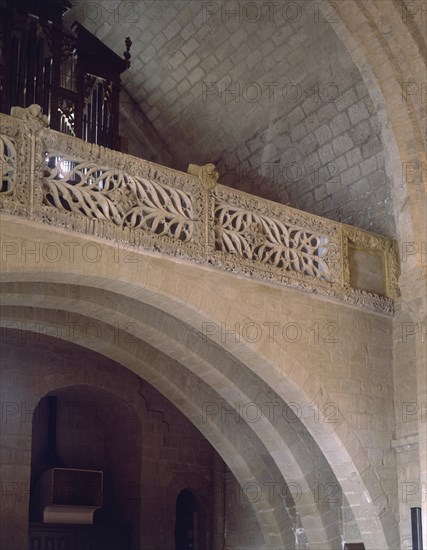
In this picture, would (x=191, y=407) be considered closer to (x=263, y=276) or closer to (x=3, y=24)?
(x=263, y=276)

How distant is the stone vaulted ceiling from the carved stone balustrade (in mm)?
883

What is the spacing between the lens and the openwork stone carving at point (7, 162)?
290 inches

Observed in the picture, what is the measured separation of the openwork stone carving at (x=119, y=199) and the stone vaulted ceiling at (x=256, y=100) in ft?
8.78

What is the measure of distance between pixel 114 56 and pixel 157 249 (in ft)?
12.6

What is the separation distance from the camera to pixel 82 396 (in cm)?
1245

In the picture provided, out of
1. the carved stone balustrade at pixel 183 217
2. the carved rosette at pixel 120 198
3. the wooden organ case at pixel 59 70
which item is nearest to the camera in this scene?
the carved stone balustrade at pixel 183 217

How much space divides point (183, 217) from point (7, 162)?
175cm

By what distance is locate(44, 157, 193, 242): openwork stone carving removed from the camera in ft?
25.5

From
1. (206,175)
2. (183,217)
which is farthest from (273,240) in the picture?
(183,217)

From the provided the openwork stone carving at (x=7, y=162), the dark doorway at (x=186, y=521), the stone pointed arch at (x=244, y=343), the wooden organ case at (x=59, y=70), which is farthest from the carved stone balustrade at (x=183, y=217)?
the dark doorway at (x=186, y=521)

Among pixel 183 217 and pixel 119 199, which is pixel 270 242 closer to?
pixel 183 217

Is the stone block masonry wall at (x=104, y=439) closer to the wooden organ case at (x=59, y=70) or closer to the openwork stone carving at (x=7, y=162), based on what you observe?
the wooden organ case at (x=59, y=70)

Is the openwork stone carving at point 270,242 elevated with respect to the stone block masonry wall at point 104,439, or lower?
elevated

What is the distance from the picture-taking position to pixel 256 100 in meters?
11.3
